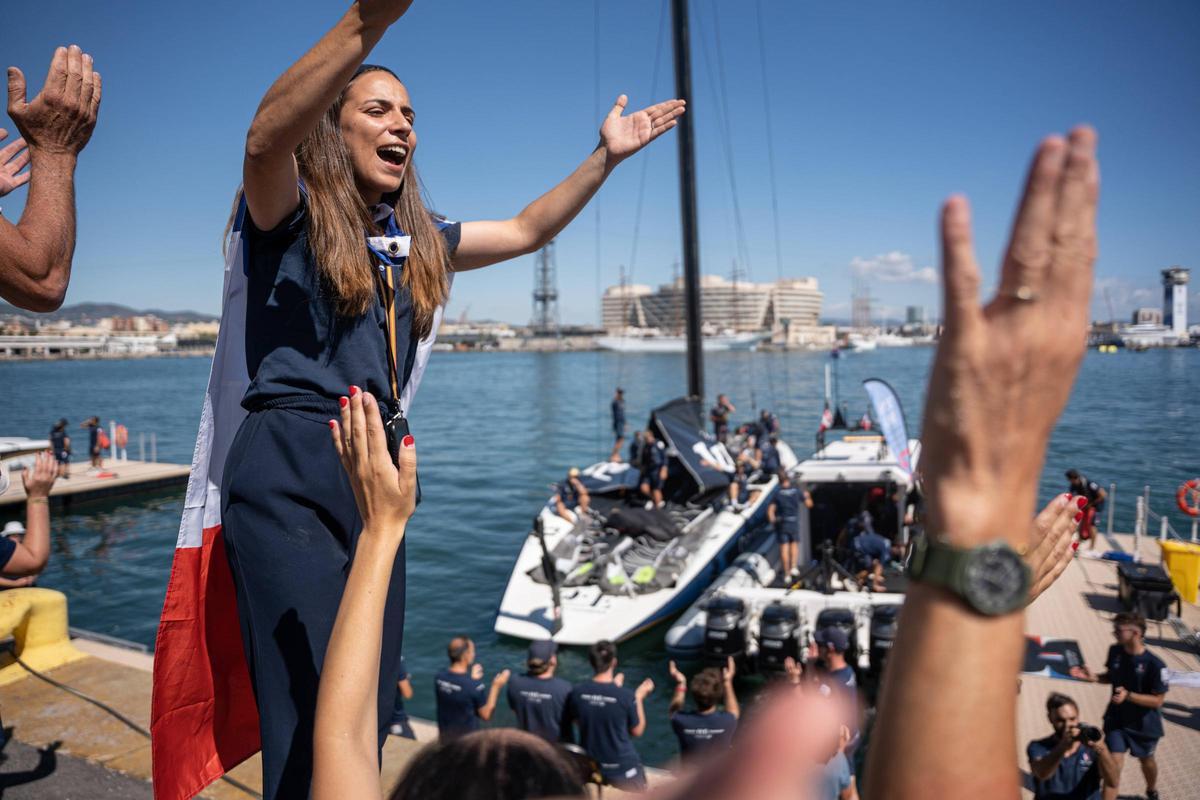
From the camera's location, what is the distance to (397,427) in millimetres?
1631

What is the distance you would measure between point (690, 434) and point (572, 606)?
5.30 metres

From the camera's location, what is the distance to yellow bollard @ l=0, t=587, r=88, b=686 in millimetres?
5828

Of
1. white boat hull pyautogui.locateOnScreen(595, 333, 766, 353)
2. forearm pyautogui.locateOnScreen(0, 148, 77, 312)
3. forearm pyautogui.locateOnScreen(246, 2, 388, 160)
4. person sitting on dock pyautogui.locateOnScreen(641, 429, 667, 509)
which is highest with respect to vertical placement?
white boat hull pyautogui.locateOnScreen(595, 333, 766, 353)

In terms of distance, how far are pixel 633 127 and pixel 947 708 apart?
1758mm

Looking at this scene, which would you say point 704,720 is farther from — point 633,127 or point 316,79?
point 316,79

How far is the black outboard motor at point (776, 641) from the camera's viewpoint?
9.64 metres

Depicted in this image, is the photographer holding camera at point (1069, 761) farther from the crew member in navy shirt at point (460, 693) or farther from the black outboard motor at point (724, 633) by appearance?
the black outboard motor at point (724, 633)

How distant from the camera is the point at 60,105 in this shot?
65.9 inches

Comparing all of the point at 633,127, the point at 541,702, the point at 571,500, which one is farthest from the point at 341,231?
the point at 571,500

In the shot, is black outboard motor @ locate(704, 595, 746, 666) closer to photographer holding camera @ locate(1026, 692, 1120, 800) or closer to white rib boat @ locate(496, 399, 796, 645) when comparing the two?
white rib boat @ locate(496, 399, 796, 645)

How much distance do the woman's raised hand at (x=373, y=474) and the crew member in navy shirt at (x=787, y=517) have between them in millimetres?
12441

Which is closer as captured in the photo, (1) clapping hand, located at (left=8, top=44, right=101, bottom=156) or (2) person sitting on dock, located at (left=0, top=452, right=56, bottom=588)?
(1) clapping hand, located at (left=8, top=44, right=101, bottom=156)

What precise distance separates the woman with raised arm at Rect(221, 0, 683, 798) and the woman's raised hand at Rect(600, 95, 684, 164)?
0.52m

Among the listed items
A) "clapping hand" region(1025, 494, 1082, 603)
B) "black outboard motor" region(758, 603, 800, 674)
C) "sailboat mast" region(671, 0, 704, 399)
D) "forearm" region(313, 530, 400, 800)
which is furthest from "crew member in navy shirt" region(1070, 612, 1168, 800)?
"sailboat mast" region(671, 0, 704, 399)
